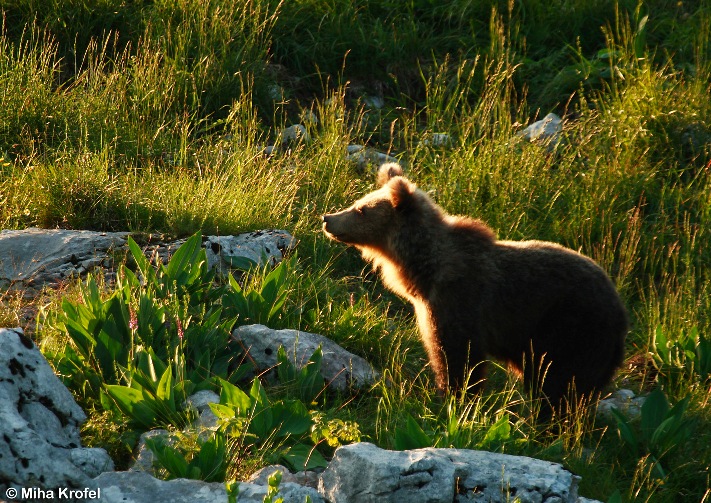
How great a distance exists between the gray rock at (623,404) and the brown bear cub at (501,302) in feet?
1.11

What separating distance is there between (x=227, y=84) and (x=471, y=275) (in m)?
4.42

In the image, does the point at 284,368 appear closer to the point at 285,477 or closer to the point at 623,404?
the point at 285,477

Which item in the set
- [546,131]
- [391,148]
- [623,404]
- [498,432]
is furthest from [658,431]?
[391,148]

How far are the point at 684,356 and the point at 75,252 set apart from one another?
4.09 m

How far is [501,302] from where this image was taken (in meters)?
5.46

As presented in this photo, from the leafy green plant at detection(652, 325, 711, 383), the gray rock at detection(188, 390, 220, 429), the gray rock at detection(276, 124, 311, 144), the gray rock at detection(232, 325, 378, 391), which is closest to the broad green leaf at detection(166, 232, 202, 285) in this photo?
the gray rock at detection(232, 325, 378, 391)

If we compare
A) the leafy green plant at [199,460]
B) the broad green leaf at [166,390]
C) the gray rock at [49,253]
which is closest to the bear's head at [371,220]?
the gray rock at [49,253]

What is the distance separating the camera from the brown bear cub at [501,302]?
5.31 meters

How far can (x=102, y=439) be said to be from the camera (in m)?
4.28

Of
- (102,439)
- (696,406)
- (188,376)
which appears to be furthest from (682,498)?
(102,439)

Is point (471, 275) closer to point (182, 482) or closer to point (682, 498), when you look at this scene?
point (682, 498)

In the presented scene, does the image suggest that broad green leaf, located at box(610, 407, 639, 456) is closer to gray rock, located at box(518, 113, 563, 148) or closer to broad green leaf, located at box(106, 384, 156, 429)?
broad green leaf, located at box(106, 384, 156, 429)

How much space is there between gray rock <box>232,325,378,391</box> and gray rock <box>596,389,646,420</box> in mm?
1492

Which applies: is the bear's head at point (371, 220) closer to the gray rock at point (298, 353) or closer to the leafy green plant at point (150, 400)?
the gray rock at point (298, 353)
